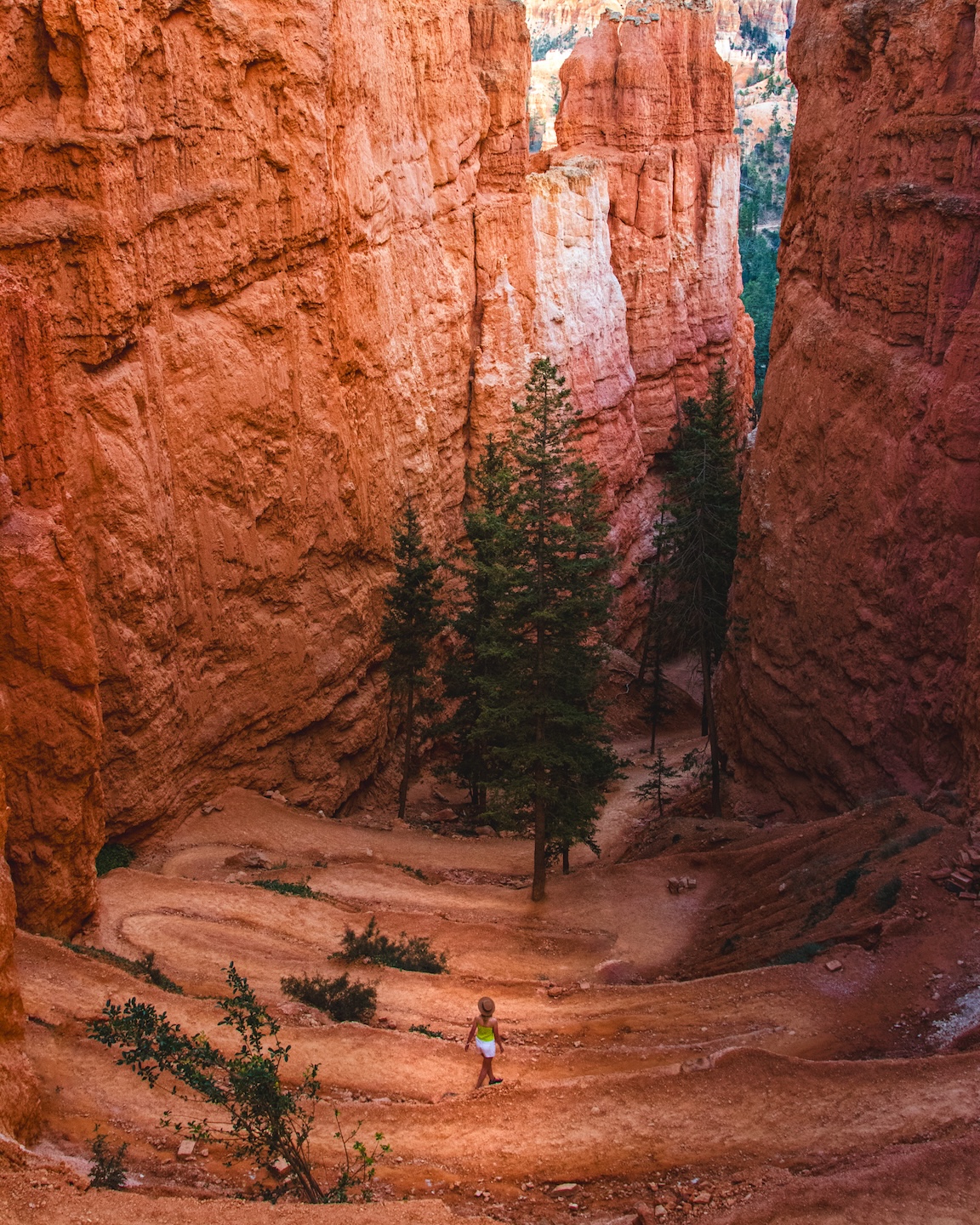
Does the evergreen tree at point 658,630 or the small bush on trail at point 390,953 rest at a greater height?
the small bush on trail at point 390,953

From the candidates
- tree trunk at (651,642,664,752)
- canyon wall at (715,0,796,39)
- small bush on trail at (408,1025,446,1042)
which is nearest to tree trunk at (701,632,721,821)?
tree trunk at (651,642,664,752)

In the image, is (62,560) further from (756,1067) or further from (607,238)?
(607,238)

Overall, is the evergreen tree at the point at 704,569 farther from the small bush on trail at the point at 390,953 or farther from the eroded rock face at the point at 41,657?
the eroded rock face at the point at 41,657

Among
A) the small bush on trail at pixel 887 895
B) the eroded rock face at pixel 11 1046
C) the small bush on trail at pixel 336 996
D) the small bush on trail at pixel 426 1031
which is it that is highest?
the eroded rock face at pixel 11 1046

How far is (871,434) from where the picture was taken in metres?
21.2

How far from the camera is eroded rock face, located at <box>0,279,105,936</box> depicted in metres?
12.6

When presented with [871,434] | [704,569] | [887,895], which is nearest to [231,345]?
[704,569]

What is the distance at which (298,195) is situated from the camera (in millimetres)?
22297

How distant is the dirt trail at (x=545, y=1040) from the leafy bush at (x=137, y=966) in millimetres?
335

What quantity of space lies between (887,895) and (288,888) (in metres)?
9.68

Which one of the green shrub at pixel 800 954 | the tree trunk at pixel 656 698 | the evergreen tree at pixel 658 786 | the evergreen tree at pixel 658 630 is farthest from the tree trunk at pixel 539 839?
the tree trunk at pixel 656 698

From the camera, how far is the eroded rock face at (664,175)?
146ft

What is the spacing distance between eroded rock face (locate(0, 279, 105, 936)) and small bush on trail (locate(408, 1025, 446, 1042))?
4.77 metres

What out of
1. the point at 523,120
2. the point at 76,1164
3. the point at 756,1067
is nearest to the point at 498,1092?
the point at 756,1067
